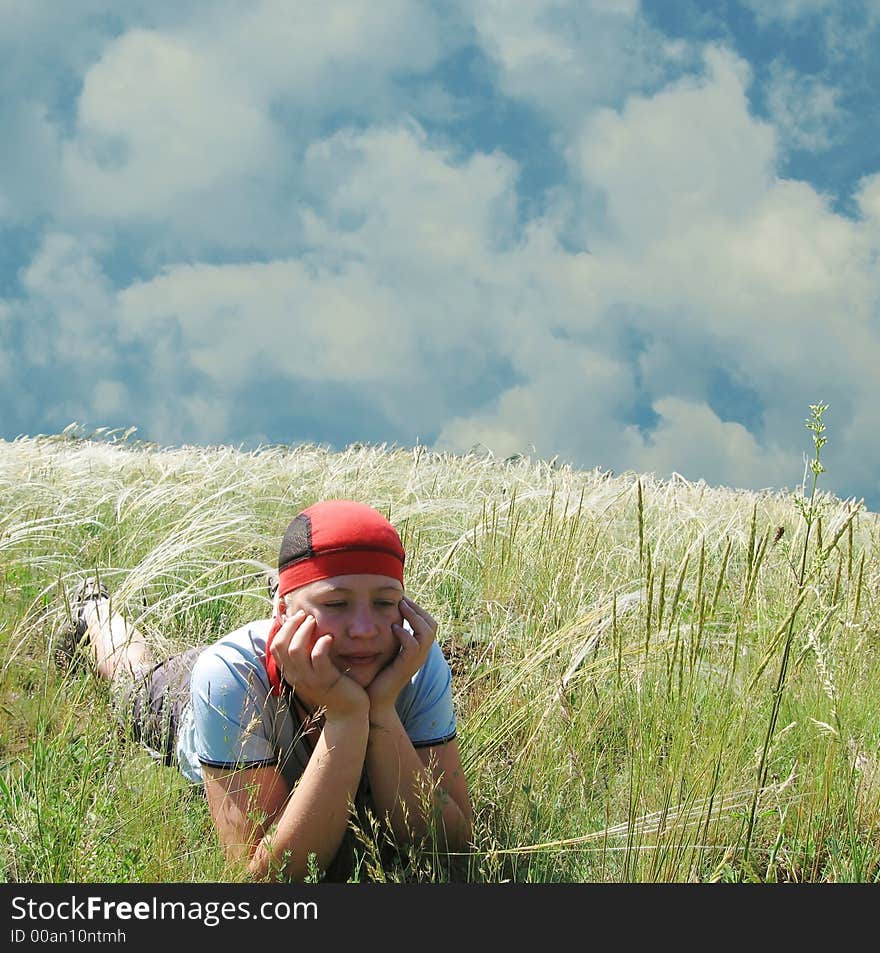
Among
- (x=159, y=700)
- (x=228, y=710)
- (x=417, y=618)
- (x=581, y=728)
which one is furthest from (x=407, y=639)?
(x=159, y=700)

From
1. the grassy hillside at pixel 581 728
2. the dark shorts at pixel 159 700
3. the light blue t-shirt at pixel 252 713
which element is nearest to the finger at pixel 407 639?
the light blue t-shirt at pixel 252 713

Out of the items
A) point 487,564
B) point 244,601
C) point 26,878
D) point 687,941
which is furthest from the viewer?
point 487,564

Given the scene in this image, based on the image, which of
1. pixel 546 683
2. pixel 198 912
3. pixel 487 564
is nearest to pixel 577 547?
pixel 487 564

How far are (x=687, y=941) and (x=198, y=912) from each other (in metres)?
0.92

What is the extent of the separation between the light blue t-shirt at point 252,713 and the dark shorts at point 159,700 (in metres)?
0.22

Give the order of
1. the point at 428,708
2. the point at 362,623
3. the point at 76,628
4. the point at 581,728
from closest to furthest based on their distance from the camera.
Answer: the point at 362,623
the point at 428,708
the point at 581,728
the point at 76,628

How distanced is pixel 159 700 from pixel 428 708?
1.10 m

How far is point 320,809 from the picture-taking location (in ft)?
6.25

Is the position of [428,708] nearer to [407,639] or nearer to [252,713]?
[407,639]

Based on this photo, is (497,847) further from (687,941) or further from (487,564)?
(487,564)

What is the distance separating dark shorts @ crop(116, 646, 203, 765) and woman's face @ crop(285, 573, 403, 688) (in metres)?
0.70

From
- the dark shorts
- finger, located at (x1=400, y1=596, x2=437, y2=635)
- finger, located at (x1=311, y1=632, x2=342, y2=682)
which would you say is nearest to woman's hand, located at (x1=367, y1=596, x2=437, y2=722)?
finger, located at (x1=400, y1=596, x2=437, y2=635)

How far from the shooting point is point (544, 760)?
2.34 m

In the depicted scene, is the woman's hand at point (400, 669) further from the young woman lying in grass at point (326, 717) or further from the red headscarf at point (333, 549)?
Answer: the red headscarf at point (333, 549)
